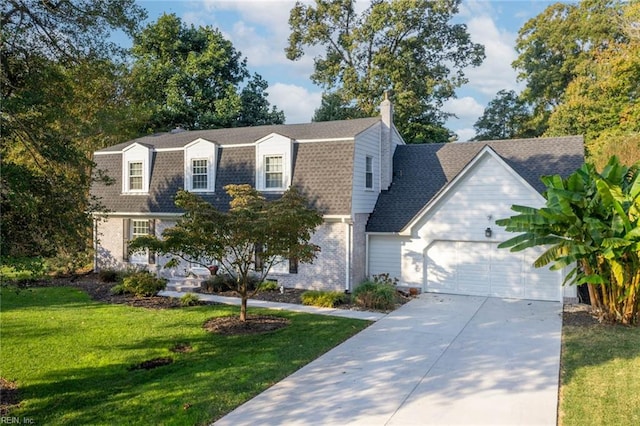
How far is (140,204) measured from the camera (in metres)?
19.0

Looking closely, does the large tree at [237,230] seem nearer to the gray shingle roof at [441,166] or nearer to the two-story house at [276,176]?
the two-story house at [276,176]

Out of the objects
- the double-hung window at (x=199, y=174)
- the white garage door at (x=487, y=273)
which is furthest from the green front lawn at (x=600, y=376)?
the double-hung window at (x=199, y=174)

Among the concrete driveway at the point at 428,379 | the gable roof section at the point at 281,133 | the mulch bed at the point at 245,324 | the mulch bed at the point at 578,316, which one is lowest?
the concrete driveway at the point at 428,379

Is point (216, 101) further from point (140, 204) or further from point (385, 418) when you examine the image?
point (385, 418)

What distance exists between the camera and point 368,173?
1711 centimetres

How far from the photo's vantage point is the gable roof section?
54.9ft

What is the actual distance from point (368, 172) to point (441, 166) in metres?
3.25

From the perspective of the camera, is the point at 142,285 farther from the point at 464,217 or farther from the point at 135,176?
the point at 464,217

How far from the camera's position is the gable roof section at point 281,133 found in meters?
16.7

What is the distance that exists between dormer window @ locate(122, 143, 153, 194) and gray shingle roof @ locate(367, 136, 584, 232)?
9850mm

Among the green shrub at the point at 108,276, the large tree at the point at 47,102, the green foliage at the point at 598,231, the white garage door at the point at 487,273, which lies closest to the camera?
the large tree at the point at 47,102

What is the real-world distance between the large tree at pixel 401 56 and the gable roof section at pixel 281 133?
38.6 ft

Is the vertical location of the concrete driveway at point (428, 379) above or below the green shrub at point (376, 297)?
Result: below

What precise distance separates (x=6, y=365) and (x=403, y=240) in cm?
1198
